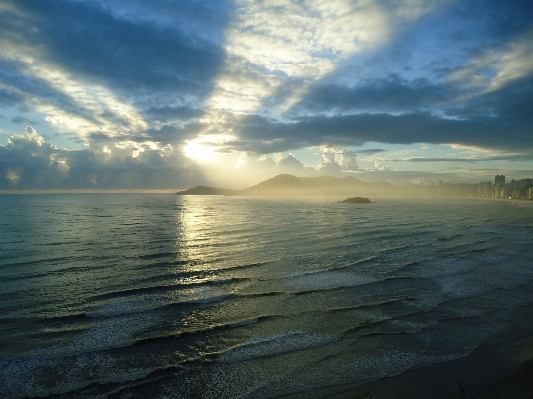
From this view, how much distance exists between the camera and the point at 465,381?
10.9 m

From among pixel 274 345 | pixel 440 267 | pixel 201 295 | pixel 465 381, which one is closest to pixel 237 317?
pixel 274 345

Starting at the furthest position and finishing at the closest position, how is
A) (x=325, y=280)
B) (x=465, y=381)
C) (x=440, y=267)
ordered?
(x=440, y=267), (x=325, y=280), (x=465, y=381)

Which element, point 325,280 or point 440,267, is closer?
point 325,280

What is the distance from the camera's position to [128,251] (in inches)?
1313

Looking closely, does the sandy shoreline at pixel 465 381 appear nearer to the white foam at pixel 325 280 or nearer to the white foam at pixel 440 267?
the white foam at pixel 325 280

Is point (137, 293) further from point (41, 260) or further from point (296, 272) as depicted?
point (41, 260)

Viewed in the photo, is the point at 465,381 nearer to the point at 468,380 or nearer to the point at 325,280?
the point at 468,380

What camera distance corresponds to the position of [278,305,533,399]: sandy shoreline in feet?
33.3

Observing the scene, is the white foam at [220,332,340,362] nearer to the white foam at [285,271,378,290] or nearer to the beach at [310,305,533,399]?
the beach at [310,305,533,399]

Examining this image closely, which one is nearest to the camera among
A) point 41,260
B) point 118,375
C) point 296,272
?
point 118,375

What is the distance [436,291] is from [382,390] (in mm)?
13283

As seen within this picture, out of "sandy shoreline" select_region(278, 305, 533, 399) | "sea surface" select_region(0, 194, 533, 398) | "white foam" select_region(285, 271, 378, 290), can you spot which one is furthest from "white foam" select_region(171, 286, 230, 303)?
"sandy shoreline" select_region(278, 305, 533, 399)

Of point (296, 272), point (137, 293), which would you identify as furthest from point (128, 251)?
point (296, 272)

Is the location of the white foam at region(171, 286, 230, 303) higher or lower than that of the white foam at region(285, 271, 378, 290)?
lower
